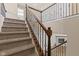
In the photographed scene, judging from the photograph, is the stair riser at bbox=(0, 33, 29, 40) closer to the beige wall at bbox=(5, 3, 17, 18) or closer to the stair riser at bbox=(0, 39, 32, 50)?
the stair riser at bbox=(0, 39, 32, 50)

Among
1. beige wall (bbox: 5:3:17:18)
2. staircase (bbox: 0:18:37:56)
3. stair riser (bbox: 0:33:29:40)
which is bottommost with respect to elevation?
staircase (bbox: 0:18:37:56)

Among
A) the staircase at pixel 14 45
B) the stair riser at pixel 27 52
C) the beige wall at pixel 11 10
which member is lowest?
the stair riser at pixel 27 52

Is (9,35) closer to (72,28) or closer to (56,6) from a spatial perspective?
(72,28)

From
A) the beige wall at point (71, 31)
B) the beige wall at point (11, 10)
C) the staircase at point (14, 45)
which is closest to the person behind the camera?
the staircase at point (14, 45)

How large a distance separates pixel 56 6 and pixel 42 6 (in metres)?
1.40

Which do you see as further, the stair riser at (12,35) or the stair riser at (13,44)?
the stair riser at (12,35)

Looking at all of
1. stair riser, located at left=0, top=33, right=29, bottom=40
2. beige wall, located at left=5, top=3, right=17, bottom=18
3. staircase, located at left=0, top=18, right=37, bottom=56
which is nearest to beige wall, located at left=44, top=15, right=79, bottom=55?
staircase, located at left=0, top=18, right=37, bottom=56

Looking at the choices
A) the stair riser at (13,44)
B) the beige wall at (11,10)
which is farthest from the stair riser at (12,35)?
the beige wall at (11,10)

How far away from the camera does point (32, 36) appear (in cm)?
339

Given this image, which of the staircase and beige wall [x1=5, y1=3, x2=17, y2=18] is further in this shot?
beige wall [x1=5, y1=3, x2=17, y2=18]

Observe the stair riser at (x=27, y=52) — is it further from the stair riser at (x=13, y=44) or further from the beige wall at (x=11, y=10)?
the beige wall at (x=11, y=10)

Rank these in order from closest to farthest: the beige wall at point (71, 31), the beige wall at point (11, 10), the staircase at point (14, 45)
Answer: the staircase at point (14, 45) → the beige wall at point (71, 31) → the beige wall at point (11, 10)

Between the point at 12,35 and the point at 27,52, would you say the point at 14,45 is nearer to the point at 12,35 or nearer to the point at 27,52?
the point at 27,52

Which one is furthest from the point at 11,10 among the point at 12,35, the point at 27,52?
the point at 27,52
